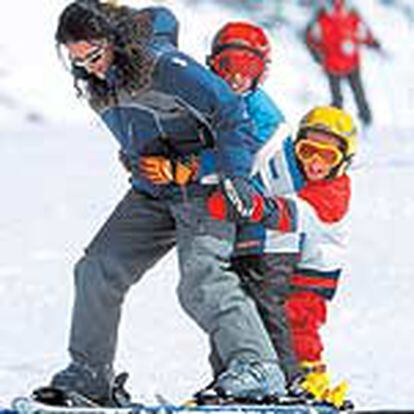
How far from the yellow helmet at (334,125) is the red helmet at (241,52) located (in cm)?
26

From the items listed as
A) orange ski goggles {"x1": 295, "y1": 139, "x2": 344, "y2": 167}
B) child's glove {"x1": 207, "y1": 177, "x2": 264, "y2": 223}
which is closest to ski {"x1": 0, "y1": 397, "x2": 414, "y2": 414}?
child's glove {"x1": 207, "y1": 177, "x2": 264, "y2": 223}

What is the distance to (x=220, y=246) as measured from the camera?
16.0 feet

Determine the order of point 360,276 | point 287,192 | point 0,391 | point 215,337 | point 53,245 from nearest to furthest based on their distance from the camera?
point 215,337 → point 287,192 → point 0,391 → point 360,276 → point 53,245

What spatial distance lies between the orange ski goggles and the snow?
759 millimetres

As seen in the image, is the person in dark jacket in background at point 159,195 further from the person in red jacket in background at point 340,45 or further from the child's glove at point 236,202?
the person in red jacket in background at point 340,45

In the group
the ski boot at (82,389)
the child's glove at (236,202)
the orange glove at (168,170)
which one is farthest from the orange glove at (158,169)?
the ski boot at (82,389)

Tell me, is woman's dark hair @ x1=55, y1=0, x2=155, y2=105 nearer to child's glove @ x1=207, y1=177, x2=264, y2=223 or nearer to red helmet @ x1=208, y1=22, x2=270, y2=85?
child's glove @ x1=207, y1=177, x2=264, y2=223

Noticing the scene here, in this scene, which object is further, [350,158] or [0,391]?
[0,391]

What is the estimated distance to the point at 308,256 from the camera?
213 inches

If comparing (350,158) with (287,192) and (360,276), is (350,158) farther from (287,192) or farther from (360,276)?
(360,276)

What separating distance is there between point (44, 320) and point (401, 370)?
2196 mm

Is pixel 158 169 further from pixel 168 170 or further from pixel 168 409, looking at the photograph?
pixel 168 409

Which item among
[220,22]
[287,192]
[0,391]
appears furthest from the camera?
[220,22]

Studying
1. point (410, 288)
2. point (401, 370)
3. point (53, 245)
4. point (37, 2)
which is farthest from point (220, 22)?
point (401, 370)
